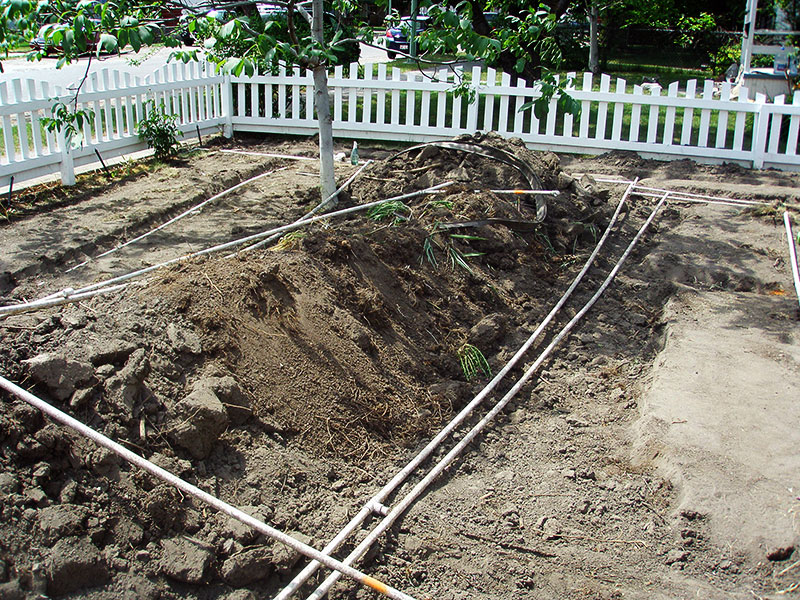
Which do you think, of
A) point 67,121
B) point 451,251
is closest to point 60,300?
point 451,251

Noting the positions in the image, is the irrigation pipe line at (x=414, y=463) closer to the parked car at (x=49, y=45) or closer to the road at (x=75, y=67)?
the parked car at (x=49, y=45)

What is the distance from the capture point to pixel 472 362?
16.5 feet

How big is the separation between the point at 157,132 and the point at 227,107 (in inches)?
92.1

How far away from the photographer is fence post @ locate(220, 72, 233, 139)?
11633 millimetres

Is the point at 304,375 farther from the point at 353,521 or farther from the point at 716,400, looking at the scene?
the point at 716,400

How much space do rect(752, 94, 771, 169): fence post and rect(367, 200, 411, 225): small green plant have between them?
20.5 feet

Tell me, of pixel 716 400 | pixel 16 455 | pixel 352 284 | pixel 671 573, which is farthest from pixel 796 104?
pixel 16 455

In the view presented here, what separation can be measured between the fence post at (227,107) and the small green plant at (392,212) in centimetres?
598

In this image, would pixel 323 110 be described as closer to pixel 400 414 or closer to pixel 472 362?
pixel 472 362

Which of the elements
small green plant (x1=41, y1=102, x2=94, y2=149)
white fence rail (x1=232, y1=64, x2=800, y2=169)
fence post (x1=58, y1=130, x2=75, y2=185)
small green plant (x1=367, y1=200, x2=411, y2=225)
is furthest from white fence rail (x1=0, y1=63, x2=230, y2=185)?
small green plant (x1=367, y1=200, x2=411, y2=225)

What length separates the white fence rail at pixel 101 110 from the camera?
784 centimetres

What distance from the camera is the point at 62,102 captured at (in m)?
8.20

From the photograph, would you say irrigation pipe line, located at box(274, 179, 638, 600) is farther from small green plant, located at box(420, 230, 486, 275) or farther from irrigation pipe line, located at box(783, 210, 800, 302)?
irrigation pipe line, located at box(783, 210, 800, 302)

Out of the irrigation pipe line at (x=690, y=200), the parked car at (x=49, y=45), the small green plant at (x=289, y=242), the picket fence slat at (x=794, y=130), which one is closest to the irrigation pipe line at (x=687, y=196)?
the irrigation pipe line at (x=690, y=200)
